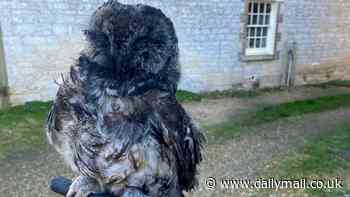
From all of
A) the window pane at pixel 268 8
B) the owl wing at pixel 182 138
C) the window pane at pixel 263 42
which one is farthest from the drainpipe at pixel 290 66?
the owl wing at pixel 182 138

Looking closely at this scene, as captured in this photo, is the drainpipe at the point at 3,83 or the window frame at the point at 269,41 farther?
the window frame at the point at 269,41

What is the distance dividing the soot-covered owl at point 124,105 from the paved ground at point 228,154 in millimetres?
2462

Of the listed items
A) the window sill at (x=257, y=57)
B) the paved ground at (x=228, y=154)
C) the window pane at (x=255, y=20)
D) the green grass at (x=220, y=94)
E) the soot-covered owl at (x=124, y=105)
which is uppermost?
the soot-covered owl at (x=124, y=105)

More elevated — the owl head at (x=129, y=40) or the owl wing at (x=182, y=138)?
the owl head at (x=129, y=40)

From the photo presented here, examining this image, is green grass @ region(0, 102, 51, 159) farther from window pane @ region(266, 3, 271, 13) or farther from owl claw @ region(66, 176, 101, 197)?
window pane @ region(266, 3, 271, 13)

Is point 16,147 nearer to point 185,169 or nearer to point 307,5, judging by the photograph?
point 185,169

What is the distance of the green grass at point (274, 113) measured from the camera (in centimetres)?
656

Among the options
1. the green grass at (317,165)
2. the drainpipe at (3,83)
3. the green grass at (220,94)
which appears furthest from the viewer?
the green grass at (220,94)

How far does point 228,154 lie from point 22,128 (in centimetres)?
376

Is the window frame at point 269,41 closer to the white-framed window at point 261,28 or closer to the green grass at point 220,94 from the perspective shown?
the white-framed window at point 261,28

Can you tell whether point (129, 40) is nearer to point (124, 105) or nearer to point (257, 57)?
point (124, 105)

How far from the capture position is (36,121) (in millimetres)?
6836

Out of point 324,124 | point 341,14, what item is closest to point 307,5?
point 341,14

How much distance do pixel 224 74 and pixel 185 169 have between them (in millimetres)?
8904
